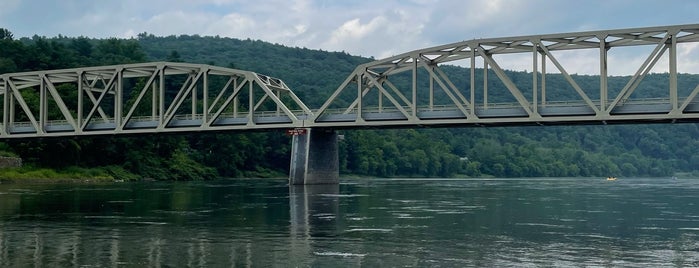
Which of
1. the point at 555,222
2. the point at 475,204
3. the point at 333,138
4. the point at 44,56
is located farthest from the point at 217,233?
the point at 44,56

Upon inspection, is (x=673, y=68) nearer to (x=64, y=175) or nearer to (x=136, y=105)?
(x=136, y=105)

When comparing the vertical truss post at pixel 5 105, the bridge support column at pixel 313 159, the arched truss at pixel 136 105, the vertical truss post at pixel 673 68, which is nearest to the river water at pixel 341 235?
the vertical truss post at pixel 673 68

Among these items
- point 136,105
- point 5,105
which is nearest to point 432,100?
point 136,105

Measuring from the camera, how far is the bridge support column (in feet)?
329

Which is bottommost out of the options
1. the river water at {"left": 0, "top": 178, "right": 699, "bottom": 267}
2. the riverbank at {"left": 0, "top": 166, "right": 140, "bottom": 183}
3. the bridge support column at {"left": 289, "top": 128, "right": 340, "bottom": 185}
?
the river water at {"left": 0, "top": 178, "right": 699, "bottom": 267}

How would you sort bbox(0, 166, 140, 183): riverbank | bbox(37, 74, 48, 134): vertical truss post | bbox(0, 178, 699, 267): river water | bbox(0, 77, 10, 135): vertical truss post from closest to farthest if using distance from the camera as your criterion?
bbox(0, 178, 699, 267): river water < bbox(0, 166, 140, 183): riverbank < bbox(37, 74, 48, 134): vertical truss post < bbox(0, 77, 10, 135): vertical truss post

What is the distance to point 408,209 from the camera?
55.6 metres

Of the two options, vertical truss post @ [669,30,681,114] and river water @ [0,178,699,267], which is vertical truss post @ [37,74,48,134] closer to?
river water @ [0,178,699,267]

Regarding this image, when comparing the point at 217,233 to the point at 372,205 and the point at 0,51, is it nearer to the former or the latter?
the point at 372,205

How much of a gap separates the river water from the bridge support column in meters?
40.0

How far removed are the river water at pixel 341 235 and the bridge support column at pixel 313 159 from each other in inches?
1577

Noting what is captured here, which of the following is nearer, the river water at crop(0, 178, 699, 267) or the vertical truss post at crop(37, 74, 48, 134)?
the river water at crop(0, 178, 699, 267)

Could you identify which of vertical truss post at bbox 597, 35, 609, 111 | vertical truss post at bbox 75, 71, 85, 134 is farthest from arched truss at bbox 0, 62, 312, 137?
vertical truss post at bbox 597, 35, 609, 111

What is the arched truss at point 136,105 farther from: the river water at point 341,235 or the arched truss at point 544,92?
the river water at point 341,235
